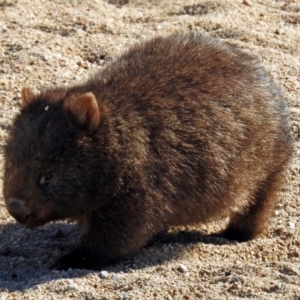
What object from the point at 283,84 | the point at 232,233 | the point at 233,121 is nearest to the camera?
the point at 233,121

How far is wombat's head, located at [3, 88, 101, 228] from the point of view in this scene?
612cm

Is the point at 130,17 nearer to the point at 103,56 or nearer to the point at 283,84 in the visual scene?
the point at 103,56

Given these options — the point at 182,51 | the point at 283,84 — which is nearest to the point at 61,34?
the point at 283,84

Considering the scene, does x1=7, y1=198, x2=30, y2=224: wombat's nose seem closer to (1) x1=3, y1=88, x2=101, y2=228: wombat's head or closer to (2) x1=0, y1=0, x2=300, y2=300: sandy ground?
(1) x1=3, y1=88, x2=101, y2=228: wombat's head

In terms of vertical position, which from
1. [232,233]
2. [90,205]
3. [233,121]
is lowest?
[232,233]

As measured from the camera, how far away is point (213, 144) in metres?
6.52

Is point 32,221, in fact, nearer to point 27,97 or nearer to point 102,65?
point 27,97

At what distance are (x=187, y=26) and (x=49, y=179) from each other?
3874mm

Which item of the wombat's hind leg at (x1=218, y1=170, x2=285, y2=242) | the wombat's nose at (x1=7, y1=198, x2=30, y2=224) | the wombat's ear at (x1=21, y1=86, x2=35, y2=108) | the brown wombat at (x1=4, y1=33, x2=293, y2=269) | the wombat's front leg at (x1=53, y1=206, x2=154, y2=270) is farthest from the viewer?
the wombat's hind leg at (x1=218, y1=170, x2=285, y2=242)

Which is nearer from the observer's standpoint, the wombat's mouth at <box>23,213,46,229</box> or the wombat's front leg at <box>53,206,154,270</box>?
the wombat's mouth at <box>23,213,46,229</box>

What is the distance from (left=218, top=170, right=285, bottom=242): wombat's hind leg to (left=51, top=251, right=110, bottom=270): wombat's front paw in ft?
3.66

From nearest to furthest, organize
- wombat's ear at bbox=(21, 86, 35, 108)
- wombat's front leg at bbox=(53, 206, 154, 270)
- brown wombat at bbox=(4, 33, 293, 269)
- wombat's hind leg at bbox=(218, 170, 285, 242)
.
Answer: brown wombat at bbox=(4, 33, 293, 269) → wombat's front leg at bbox=(53, 206, 154, 270) → wombat's ear at bbox=(21, 86, 35, 108) → wombat's hind leg at bbox=(218, 170, 285, 242)

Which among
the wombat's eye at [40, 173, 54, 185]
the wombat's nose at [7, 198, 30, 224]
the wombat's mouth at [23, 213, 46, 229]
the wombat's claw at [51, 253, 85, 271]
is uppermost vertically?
the wombat's eye at [40, 173, 54, 185]

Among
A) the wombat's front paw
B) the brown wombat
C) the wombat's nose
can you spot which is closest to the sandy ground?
the wombat's front paw
